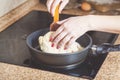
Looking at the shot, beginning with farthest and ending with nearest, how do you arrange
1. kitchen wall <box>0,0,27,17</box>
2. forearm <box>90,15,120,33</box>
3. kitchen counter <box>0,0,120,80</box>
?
1. kitchen wall <box>0,0,27,17</box>
2. forearm <box>90,15,120,33</box>
3. kitchen counter <box>0,0,120,80</box>

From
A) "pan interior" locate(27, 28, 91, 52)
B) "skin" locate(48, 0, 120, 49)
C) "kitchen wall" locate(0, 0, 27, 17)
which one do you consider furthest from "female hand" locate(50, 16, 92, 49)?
"kitchen wall" locate(0, 0, 27, 17)

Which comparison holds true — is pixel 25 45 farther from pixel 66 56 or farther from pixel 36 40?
pixel 66 56

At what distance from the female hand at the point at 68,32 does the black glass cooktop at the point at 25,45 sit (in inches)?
4.1

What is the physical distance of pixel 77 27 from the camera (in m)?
0.93

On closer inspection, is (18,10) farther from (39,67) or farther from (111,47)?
(111,47)

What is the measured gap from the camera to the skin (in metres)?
0.92

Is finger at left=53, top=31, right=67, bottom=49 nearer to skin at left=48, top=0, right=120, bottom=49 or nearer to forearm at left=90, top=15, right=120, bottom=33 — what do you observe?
skin at left=48, top=0, right=120, bottom=49

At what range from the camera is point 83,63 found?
98 cm

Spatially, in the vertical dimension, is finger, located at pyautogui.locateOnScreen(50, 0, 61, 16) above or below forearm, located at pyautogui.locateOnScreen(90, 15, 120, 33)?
above

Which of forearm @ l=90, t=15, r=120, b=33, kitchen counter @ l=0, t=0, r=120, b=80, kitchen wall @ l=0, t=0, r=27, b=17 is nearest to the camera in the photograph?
kitchen counter @ l=0, t=0, r=120, b=80

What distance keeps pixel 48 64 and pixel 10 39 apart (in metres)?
0.31

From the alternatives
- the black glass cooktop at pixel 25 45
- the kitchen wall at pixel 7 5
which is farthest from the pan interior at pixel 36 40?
the kitchen wall at pixel 7 5

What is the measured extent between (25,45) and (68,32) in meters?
0.27

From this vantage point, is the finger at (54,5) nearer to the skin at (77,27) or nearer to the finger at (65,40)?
the skin at (77,27)
